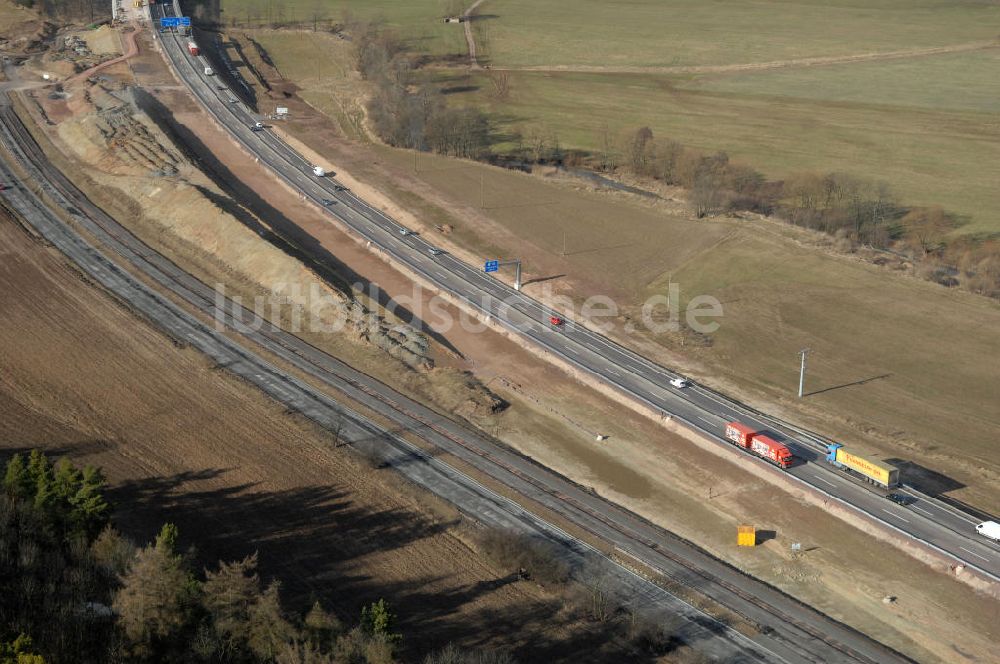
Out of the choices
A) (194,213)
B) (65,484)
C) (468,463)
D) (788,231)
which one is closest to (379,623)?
(65,484)

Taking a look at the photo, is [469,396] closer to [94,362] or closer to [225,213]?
[94,362]

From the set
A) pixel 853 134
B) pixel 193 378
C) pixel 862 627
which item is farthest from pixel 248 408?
pixel 853 134

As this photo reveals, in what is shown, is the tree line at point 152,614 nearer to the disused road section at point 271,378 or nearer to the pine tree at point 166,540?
the pine tree at point 166,540

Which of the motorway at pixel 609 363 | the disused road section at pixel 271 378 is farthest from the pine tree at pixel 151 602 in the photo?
the motorway at pixel 609 363

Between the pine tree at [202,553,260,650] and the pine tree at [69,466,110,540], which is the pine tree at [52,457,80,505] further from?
the pine tree at [202,553,260,650]

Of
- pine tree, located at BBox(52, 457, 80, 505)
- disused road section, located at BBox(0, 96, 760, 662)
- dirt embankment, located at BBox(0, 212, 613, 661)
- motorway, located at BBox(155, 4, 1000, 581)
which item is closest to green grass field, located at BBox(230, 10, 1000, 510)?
motorway, located at BBox(155, 4, 1000, 581)

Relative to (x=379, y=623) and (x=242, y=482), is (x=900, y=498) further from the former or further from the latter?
(x=242, y=482)
